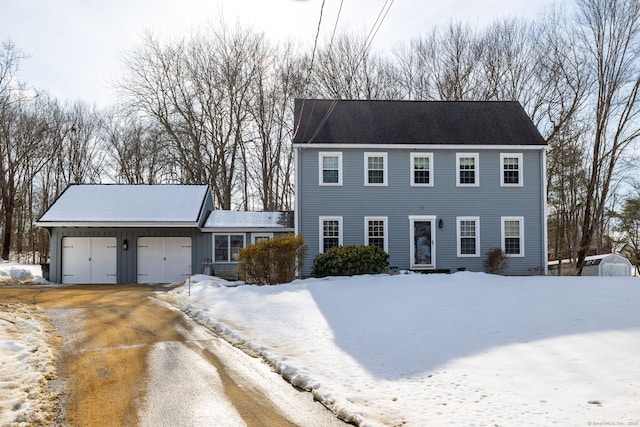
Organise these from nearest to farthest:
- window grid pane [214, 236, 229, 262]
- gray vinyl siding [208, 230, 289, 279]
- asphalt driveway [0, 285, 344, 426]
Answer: asphalt driveway [0, 285, 344, 426], gray vinyl siding [208, 230, 289, 279], window grid pane [214, 236, 229, 262]

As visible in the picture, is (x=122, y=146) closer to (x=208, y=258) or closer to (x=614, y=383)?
(x=208, y=258)

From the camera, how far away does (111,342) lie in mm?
8664

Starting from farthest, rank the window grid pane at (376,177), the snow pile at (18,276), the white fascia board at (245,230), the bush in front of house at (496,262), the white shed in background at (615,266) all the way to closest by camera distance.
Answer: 1. the white fascia board at (245,230)
2. the white shed in background at (615,266)
3. the window grid pane at (376,177)
4. the snow pile at (18,276)
5. the bush in front of house at (496,262)

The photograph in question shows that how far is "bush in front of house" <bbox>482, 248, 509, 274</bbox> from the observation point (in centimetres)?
2083

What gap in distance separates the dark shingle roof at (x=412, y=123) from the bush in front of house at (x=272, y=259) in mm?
6618

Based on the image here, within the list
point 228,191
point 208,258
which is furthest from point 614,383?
point 228,191

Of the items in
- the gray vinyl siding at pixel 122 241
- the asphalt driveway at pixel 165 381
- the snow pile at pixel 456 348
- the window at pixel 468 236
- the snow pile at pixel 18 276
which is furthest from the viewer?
the gray vinyl siding at pixel 122 241

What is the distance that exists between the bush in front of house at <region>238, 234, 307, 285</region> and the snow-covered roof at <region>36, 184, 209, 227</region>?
20.3 feet

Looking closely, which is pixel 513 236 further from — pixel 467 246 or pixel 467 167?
pixel 467 167

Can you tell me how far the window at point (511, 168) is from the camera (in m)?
21.9

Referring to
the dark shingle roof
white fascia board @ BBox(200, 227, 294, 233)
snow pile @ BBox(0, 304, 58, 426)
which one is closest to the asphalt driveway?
snow pile @ BBox(0, 304, 58, 426)

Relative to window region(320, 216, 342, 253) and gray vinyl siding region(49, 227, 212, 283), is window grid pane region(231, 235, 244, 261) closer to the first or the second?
gray vinyl siding region(49, 227, 212, 283)

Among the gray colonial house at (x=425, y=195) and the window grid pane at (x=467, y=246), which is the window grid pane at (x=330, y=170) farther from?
the window grid pane at (x=467, y=246)

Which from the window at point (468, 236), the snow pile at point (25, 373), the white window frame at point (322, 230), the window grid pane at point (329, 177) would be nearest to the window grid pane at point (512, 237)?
the window at point (468, 236)
